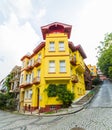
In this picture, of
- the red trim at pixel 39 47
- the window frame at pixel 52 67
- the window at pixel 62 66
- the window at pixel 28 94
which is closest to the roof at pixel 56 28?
the red trim at pixel 39 47

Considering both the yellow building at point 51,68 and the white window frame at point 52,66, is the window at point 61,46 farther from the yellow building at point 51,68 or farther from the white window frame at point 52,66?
the white window frame at point 52,66

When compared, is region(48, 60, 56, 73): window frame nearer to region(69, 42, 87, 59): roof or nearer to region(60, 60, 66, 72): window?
region(60, 60, 66, 72): window

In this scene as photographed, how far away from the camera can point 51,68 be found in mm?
22031

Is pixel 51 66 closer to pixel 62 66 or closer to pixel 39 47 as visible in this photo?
pixel 62 66

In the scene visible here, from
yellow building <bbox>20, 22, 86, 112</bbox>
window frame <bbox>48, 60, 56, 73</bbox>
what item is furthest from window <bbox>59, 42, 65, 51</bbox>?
window frame <bbox>48, 60, 56, 73</bbox>

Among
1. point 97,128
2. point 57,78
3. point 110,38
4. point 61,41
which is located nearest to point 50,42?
point 61,41

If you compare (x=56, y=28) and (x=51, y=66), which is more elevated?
(x=56, y=28)

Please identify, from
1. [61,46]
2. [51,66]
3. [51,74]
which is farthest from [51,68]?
[61,46]

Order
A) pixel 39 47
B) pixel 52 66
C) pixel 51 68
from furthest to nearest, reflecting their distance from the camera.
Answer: pixel 39 47
pixel 52 66
pixel 51 68

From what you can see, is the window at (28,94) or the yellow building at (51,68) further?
the window at (28,94)

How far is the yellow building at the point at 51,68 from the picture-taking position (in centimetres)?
2120

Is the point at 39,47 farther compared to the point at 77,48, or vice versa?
the point at 77,48

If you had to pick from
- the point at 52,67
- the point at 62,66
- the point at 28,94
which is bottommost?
the point at 28,94

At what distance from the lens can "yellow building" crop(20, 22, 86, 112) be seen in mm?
21203
